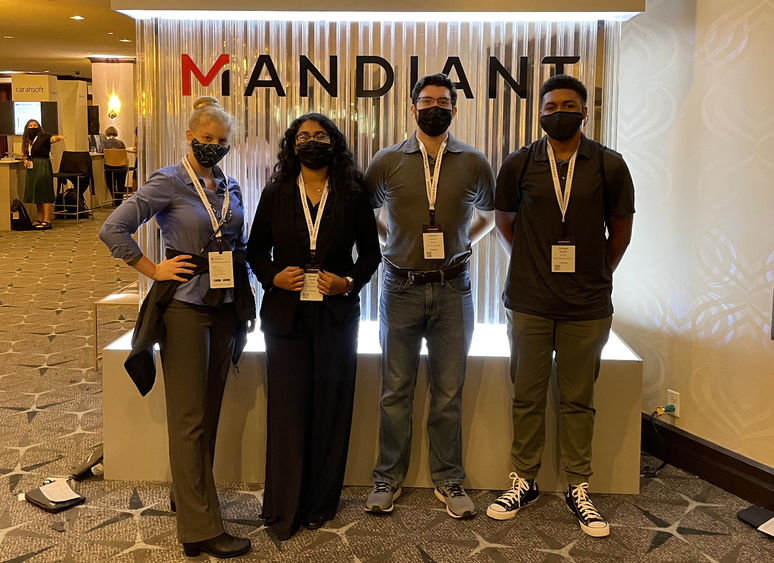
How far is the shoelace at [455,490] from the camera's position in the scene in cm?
331

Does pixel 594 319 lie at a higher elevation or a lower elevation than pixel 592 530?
higher

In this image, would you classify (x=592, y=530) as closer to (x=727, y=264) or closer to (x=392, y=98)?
(x=727, y=264)

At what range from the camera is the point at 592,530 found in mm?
3102

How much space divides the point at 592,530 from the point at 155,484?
1.89 m

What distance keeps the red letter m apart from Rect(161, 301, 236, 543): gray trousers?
1.38m

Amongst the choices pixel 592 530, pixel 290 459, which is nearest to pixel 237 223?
pixel 290 459

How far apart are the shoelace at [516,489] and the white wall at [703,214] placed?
101 centimetres

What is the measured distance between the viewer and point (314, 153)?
2949 mm

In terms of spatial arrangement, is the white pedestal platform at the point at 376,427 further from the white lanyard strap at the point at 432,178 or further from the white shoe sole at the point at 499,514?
the white lanyard strap at the point at 432,178

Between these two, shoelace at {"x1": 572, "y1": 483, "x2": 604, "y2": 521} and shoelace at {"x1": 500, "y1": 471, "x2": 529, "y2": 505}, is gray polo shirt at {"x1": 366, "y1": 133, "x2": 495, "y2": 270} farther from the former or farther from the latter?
shoelace at {"x1": 572, "y1": 483, "x2": 604, "y2": 521}

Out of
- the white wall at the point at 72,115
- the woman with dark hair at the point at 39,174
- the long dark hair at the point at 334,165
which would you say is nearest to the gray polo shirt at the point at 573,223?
the long dark hair at the point at 334,165

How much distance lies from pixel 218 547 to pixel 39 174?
36.4 ft

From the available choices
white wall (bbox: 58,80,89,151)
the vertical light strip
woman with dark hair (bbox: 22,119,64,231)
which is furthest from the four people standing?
white wall (bbox: 58,80,89,151)

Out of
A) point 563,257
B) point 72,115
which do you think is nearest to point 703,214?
point 563,257
